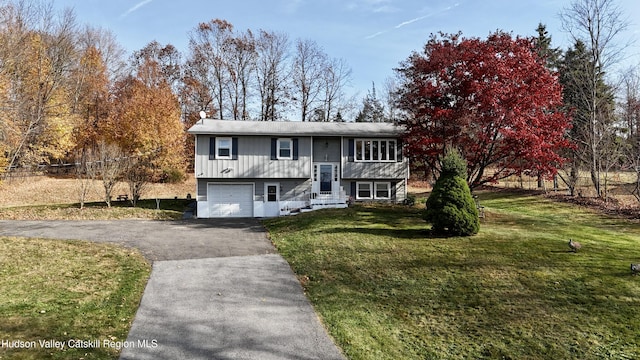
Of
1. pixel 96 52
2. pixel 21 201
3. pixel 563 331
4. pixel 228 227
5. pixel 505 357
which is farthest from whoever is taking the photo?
pixel 96 52

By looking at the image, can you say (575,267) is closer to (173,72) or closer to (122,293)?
(122,293)

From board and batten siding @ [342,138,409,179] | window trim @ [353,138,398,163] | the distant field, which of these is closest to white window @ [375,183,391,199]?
board and batten siding @ [342,138,409,179]

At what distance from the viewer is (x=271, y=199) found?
20047 mm

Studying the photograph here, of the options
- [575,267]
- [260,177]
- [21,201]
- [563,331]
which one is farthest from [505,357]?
[21,201]

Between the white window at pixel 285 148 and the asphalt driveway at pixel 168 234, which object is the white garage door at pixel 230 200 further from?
the white window at pixel 285 148

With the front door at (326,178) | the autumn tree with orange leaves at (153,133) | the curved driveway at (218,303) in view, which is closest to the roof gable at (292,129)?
the front door at (326,178)

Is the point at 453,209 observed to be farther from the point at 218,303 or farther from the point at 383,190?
the point at 383,190

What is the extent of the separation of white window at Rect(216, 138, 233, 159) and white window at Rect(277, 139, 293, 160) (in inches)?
105

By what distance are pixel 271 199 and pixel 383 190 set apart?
256 inches

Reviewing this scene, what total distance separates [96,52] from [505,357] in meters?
40.1

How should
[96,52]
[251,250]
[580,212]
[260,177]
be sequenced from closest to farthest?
[251,250] < [580,212] < [260,177] < [96,52]

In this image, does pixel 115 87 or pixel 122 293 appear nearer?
pixel 122 293

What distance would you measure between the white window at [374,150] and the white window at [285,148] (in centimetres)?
364

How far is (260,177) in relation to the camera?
63.5ft
